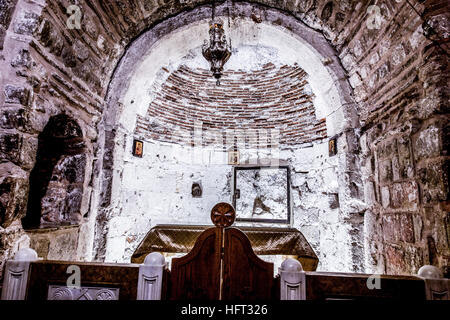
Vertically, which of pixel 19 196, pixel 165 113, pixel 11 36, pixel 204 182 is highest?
pixel 165 113

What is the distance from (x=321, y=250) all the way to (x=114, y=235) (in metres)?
2.98

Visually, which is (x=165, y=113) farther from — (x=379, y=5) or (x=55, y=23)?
(x=379, y=5)

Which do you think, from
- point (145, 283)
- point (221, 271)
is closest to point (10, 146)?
point (145, 283)

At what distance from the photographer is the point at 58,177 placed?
276 cm

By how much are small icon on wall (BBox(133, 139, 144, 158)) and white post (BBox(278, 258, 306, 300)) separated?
9.38ft

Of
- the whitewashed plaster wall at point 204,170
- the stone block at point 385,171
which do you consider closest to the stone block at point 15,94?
the whitewashed plaster wall at point 204,170

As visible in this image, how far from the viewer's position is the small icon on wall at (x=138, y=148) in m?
3.67

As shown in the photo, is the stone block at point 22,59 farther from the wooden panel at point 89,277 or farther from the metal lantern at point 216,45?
the metal lantern at point 216,45

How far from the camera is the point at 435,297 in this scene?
4.64ft

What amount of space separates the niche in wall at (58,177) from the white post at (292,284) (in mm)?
2327

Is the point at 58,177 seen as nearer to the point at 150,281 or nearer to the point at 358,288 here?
the point at 150,281

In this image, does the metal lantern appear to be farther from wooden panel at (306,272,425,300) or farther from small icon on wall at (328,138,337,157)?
wooden panel at (306,272,425,300)

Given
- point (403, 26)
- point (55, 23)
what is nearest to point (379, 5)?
point (403, 26)

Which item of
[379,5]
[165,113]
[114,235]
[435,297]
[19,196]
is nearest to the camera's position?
[435,297]
